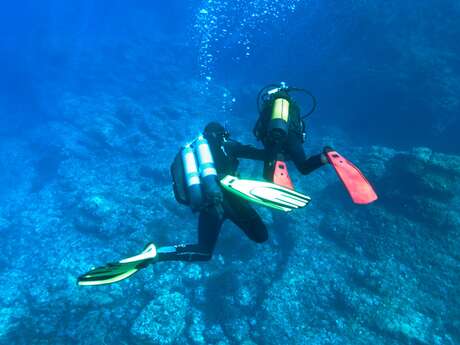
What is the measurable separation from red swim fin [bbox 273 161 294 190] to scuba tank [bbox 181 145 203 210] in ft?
4.40

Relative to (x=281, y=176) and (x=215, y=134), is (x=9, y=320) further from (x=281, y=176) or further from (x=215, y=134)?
(x=281, y=176)

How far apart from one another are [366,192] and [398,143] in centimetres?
1825

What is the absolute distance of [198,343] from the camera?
9.12 m

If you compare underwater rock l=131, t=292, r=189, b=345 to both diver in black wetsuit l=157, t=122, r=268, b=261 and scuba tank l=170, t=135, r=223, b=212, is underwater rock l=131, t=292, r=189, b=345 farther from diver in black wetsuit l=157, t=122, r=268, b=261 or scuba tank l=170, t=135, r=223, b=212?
scuba tank l=170, t=135, r=223, b=212

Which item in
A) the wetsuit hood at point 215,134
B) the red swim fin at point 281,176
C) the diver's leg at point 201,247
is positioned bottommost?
the diver's leg at point 201,247

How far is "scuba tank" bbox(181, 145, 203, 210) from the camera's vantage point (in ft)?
15.8

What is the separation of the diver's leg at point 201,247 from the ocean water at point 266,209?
479cm

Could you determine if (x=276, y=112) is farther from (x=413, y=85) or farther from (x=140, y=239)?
(x=413, y=85)

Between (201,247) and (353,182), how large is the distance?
2645mm

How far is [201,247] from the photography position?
550 cm

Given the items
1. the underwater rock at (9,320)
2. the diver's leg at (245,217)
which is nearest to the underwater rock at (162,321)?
the underwater rock at (9,320)

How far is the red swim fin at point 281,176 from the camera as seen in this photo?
5.38 meters

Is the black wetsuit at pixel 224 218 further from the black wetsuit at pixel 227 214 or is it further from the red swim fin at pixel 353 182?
the red swim fin at pixel 353 182

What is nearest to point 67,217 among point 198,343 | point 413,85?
point 198,343
